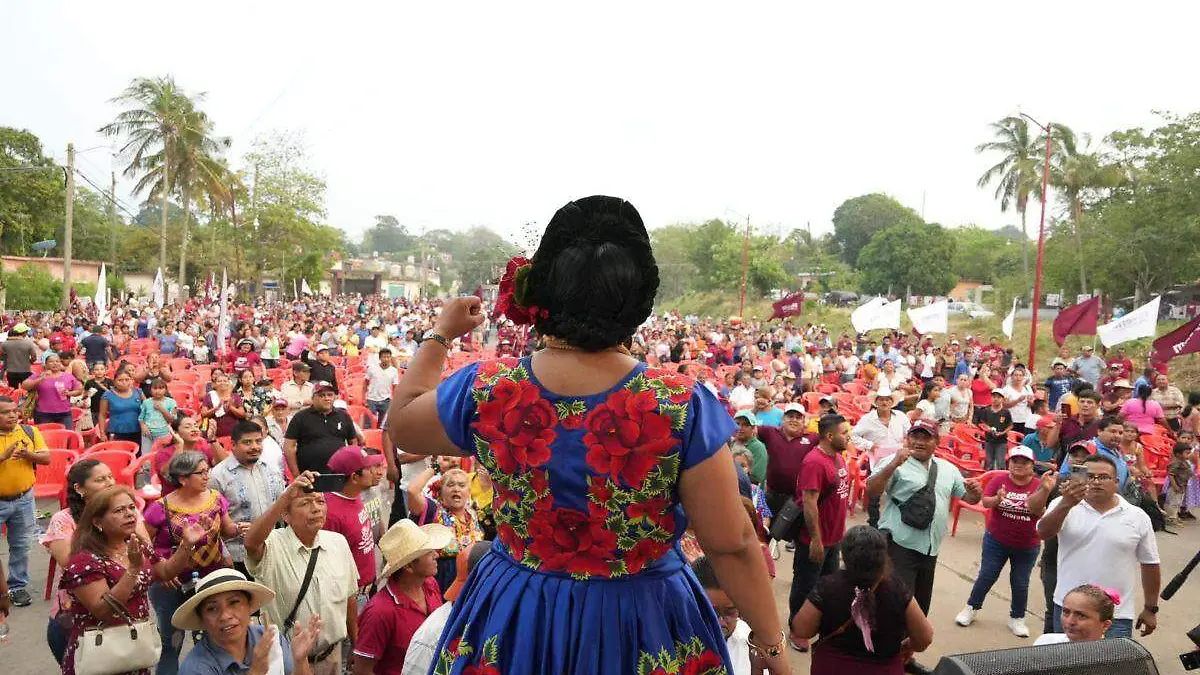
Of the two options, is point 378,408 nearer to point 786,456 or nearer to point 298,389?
point 298,389

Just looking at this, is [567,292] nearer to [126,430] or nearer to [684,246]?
[126,430]

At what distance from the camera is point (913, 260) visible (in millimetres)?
52656

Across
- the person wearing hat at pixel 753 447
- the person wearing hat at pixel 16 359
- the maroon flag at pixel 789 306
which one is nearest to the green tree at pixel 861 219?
the maroon flag at pixel 789 306

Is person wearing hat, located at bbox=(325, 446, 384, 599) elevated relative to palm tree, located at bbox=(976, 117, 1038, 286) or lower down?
lower down

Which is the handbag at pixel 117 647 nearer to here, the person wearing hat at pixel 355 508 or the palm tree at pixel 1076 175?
the person wearing hat at pixel 355 508

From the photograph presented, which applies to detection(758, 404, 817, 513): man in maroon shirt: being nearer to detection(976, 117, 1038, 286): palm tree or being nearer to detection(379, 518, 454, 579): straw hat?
detection(379, 518, 454, 579): straw hat

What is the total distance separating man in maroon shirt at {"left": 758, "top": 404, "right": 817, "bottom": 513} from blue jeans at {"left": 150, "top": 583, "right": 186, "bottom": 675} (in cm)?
407

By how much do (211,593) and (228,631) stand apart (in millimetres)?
169

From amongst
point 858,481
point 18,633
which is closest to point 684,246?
point 858,481

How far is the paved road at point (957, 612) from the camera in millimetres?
5094

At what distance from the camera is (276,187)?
38688mm

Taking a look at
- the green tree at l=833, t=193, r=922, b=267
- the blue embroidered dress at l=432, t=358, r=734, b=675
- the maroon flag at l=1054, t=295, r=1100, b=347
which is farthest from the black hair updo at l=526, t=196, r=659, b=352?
the green tree at l=833, t=193, r=922, b=267

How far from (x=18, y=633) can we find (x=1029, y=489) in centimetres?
696

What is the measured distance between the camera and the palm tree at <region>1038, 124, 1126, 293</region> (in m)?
32.9
